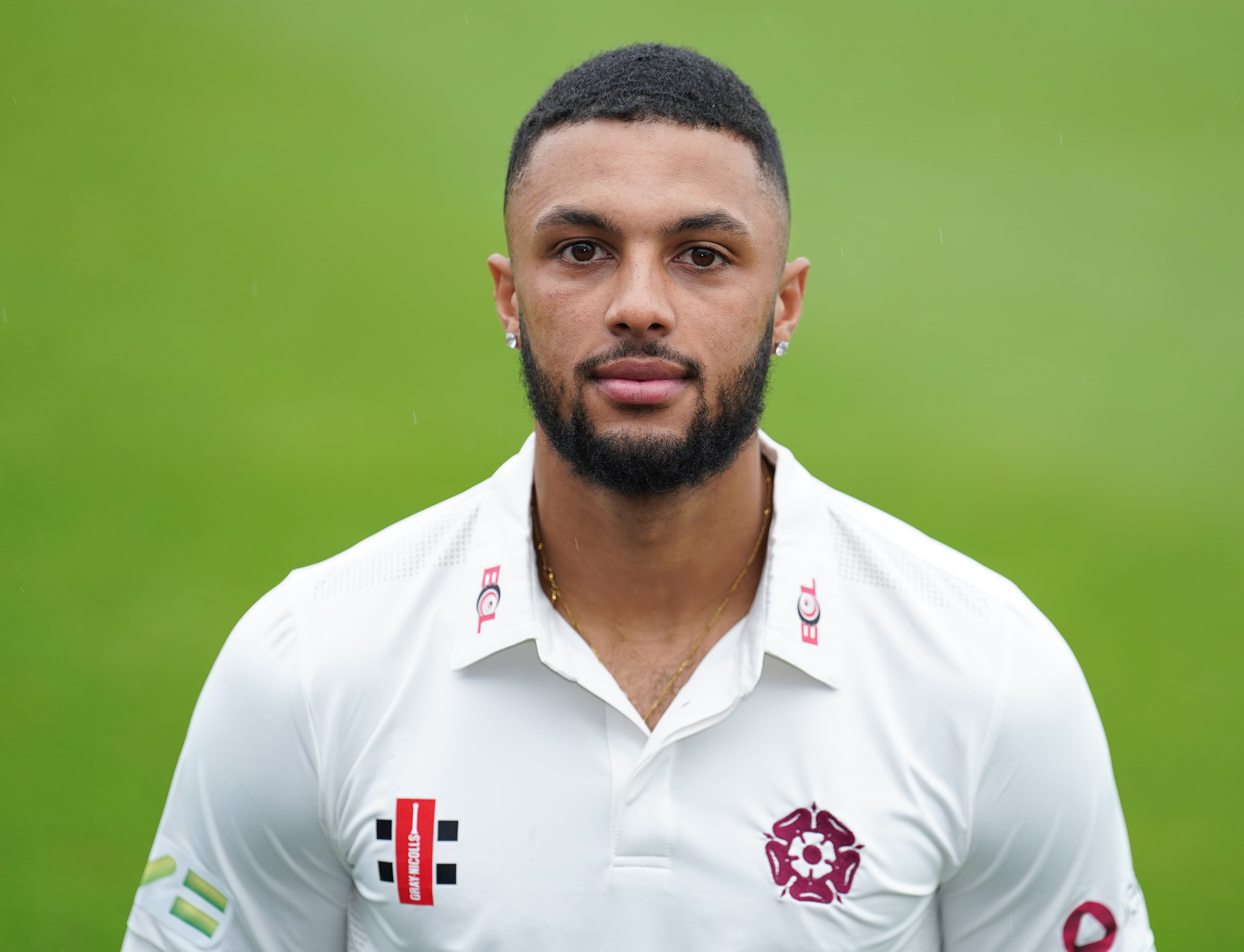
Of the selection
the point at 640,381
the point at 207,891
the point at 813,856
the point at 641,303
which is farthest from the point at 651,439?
the point at 207,891

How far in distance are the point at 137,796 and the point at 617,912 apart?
3.40m

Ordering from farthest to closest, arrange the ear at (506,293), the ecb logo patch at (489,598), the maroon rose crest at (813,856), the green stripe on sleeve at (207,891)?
the ear at (506,293), the green stripe on sleeve at (207,891), the ecb logo patch at (489,598), the maroon rose crest at (813,856)

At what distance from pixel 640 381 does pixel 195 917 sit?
1.06 meters

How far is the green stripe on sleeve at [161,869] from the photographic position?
1886 mm

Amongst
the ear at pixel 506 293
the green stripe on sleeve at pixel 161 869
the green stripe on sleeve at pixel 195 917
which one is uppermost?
the ear at pixel 506 293

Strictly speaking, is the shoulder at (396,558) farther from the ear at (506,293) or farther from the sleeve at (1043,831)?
the sleeve at (1043,831)

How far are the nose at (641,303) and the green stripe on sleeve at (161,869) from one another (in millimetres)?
1049

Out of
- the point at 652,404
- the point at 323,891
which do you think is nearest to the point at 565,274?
the point at 652,404

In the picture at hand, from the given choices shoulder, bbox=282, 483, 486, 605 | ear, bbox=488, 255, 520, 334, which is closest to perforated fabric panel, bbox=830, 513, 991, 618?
ear, bbox=488, 255, 520, 334

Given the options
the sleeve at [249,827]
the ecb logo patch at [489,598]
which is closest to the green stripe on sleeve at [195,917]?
the sleeve at [249,827]

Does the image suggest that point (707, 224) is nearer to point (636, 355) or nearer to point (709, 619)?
point (636, 355)

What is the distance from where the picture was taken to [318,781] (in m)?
1.76

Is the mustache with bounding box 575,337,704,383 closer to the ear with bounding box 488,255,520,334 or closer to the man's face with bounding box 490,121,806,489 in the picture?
the man's face with bounding box 490,121,806,489

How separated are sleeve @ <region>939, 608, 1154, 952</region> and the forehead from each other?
754 mm
